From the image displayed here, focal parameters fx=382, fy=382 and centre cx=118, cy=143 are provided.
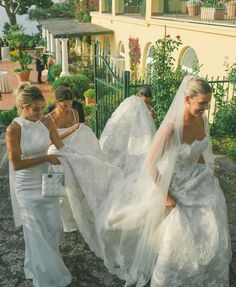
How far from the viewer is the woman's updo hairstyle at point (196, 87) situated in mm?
3062

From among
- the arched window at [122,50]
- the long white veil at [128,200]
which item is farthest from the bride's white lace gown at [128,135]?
the arched window at [122,50]

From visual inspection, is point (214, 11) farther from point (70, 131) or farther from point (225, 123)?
point (70, 131)

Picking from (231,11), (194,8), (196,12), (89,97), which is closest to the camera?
(231,11)

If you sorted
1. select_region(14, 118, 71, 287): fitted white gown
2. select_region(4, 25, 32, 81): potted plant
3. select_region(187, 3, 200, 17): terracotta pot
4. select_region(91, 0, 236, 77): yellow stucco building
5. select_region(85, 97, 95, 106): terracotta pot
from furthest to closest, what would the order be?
select_region(4, 25, 32, 81): potted plant
select_region(187, 3, 200, 17): terracotta pot
select_region(85, 97, 95, 106): terracotta pot
select_region(91, 0, 236, 77): yellow stucco building
select_region(14, 118, 71, 287): fitted white gown

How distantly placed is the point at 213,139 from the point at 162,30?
715 centimetres

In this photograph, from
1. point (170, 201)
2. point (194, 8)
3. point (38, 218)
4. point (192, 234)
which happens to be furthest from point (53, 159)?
point (194, 8)

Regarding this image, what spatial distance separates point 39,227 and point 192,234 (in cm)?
143

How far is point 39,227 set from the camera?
3.62 meters

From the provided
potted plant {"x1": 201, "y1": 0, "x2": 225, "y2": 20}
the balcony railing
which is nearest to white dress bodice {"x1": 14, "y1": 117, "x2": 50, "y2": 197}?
the balcony railing

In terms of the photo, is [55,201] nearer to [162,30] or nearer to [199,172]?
[199,172]

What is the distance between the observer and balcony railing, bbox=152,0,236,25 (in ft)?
38.6

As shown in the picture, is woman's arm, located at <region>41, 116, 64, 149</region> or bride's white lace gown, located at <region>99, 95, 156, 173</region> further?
bride's white lace gown, located at <region>99, 95, 156, 173</region>

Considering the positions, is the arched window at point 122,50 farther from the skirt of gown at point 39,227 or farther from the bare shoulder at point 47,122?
the skirt of gown at point 39,227

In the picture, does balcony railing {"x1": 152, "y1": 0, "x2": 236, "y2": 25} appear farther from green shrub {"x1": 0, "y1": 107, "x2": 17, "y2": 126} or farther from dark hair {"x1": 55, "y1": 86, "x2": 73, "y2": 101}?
dark hair {"x1": 55, "y1": 86, "x2": 73, "y2": 101}
